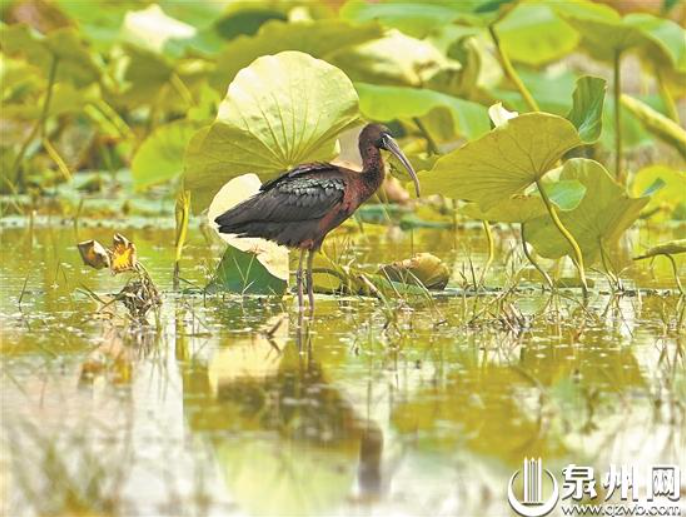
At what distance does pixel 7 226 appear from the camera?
26.6 ft

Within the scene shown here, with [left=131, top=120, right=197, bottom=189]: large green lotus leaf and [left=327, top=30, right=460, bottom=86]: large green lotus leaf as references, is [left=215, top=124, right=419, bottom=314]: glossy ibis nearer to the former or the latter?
[left=327, top=30, right=460, bottom=86]: large green lotus leaf

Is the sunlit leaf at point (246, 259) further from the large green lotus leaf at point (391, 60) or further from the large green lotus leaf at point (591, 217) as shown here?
the large green lotus leaf at point (391, 60)

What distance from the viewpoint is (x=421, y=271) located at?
19.2ft

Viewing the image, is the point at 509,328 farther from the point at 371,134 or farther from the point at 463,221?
the point at 463,221

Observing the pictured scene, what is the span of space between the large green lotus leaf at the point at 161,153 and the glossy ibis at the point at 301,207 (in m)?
3.65

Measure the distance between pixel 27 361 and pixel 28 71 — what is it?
6507 mm

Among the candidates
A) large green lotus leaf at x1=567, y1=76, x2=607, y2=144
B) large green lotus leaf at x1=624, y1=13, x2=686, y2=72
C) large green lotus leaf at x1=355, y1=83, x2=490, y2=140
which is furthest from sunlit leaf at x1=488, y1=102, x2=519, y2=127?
large green lotus leaf at x1=624, y1=13, x2=686, y2=72

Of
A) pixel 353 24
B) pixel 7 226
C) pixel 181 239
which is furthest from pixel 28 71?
pixel 181 239

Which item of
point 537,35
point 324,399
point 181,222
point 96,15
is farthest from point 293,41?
point 324,399

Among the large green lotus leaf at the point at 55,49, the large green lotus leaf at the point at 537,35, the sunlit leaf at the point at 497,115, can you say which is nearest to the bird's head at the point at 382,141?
the sunlit leaf at the point at 497,115

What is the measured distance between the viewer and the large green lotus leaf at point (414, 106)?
7594mm

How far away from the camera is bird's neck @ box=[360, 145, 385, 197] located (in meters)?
5.62

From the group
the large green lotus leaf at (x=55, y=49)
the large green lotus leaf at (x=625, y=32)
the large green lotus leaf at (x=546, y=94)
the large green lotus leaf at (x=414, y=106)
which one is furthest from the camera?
the large green lotus leaf at (x=55, y=49)

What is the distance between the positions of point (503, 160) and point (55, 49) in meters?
4.46
